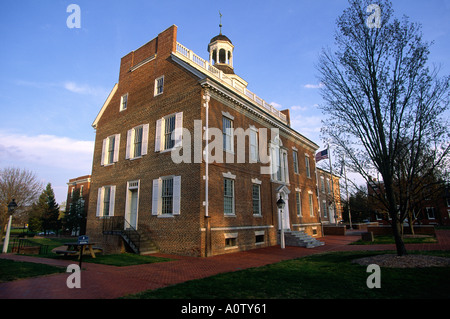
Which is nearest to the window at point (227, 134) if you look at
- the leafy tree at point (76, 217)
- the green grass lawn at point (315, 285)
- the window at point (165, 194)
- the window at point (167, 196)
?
the window at point (165, 194)

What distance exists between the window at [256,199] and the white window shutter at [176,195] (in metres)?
5.97

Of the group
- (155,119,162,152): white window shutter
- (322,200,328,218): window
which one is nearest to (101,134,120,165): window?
(155,119,162,152): white window shutter

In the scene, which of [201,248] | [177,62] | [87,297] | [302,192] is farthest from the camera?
[302,192]

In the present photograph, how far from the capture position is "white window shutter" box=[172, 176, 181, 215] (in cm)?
1471

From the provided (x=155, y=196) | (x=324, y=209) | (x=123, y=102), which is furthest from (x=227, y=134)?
(x=324, y=209)

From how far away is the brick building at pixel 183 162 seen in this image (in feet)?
48.3

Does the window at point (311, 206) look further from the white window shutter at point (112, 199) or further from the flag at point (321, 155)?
the white window shutter at point (112, 199)

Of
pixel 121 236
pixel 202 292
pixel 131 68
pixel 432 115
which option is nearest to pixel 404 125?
pixel 432 115

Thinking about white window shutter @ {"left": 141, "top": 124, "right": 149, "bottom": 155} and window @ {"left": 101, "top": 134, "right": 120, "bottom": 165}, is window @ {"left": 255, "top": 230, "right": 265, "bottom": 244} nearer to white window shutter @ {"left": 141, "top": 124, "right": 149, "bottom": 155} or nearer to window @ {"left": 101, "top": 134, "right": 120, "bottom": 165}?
white window shutter @ {"left": 141, "top": 124, "right": 149, "bottom": 155}

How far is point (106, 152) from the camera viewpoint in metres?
21.0

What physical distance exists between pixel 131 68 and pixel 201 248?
15.1 meters

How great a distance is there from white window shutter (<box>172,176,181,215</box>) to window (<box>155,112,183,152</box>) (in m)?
2.13

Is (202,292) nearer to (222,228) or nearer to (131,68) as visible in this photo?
(222,228)
